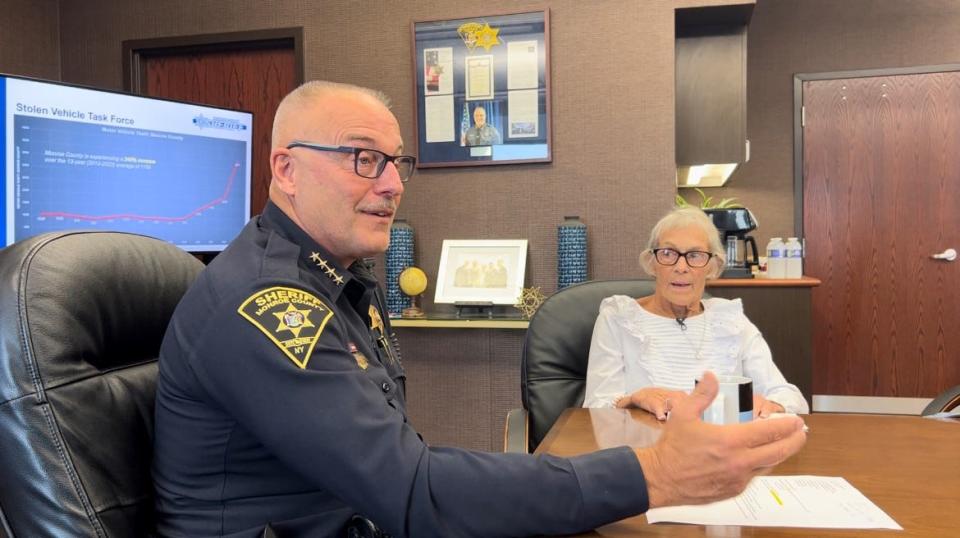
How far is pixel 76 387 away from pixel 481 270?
225cm

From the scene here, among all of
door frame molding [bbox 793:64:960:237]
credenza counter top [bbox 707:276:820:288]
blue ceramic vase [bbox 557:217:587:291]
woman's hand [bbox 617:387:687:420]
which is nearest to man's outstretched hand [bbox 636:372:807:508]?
woman's hand [bbox 617:387:687:420]

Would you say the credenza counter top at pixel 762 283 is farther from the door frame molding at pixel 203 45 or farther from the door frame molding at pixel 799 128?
the door frame molding at pixel 203 45

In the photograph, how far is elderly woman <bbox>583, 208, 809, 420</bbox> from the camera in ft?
6.32

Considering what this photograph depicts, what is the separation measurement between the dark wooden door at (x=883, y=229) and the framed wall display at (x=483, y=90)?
238 cm

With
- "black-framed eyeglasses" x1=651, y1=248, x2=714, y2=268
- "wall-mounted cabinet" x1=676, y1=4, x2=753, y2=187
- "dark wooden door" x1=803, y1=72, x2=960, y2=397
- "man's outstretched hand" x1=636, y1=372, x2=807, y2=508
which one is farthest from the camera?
"dark wooden door" x1=803, y1=72, x2=960, y2=397

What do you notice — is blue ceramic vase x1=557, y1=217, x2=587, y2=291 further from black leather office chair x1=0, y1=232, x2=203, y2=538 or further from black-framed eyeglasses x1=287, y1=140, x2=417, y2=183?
black leather office chair x1=0, y1=232, x2=203, y2=538

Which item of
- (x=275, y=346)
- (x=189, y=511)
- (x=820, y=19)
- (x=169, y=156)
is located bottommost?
(x=189, y=511)

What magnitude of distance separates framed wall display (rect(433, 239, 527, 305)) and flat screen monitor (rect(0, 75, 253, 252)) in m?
0.95

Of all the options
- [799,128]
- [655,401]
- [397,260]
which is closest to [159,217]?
[397,260]

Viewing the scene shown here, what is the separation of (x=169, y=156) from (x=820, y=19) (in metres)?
4.19

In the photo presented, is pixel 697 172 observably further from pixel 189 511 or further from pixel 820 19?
pixel 189 511

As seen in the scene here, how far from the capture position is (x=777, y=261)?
11.0 feet

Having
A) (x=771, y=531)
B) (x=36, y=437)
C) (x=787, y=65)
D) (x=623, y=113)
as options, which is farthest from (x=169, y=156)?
(x=787, y=65)

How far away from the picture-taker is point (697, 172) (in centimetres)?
403
